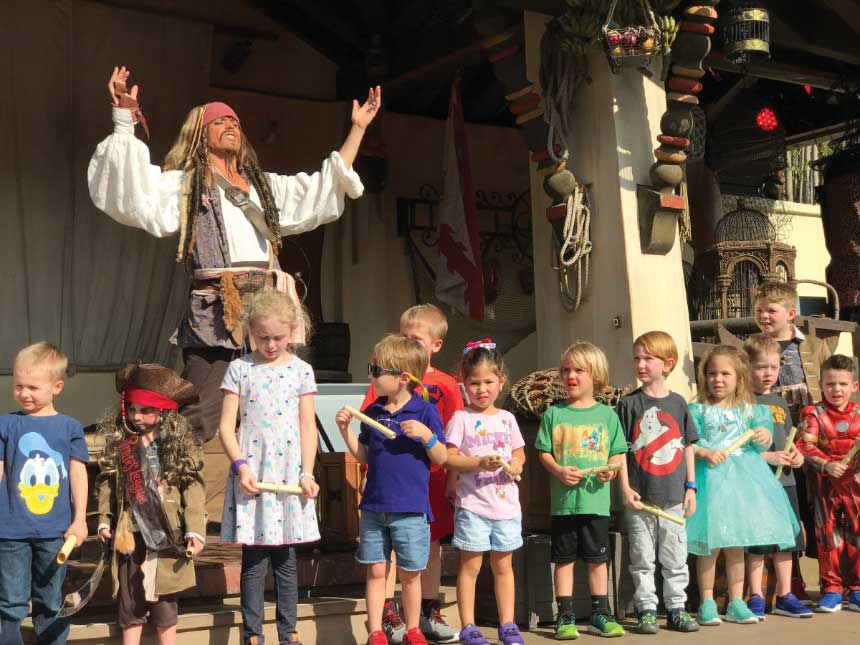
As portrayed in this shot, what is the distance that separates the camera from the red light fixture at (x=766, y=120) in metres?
8.55

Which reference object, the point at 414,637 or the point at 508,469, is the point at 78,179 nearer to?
the point at 508,469

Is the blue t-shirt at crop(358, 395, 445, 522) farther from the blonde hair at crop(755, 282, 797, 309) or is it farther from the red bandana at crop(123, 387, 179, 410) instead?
the blonde hair at crop(755, 282, 797, 309)

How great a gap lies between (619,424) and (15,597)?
87.7 inches

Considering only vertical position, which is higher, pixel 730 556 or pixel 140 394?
pixel 140 394

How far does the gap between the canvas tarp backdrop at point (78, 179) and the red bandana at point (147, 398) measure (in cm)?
319

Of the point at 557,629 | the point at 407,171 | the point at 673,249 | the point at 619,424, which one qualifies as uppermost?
the point at 407,171

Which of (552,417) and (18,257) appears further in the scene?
(18,257)

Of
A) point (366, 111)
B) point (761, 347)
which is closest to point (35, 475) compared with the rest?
point (366, 111)

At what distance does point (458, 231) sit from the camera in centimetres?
792

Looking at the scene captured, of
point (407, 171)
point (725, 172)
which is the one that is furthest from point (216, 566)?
point (725, 172)

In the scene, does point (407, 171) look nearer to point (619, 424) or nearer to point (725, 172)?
point (725, 172)

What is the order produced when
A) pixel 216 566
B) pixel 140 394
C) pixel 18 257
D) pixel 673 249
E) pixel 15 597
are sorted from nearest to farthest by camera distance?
pixel 15 597
pixel 140 394
pixel 216 566
pixel 673 249
pixel 18 257

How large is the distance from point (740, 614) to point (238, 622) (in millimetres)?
2015

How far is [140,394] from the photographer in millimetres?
4145
